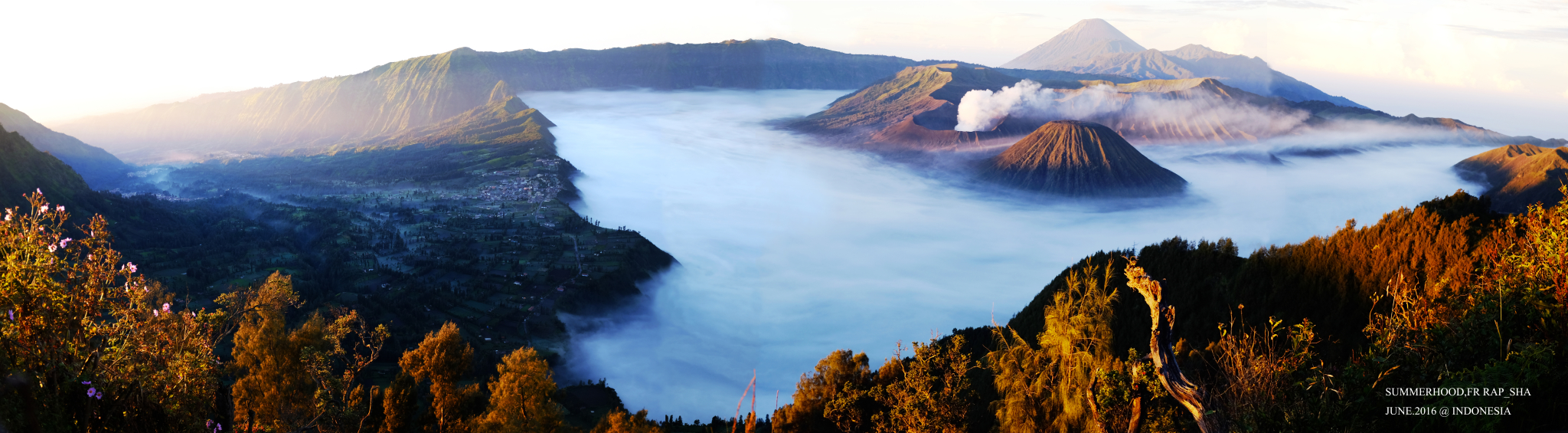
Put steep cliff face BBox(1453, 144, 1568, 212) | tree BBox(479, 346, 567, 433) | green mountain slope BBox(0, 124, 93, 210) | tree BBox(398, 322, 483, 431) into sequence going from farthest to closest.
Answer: steep cliff face BBox(1453, 144, 1568, 212), green mountain slope BBox(0, 124, 93, 210), tree BBox(398, 322, 483, 431), tree BBox(479, 346, 567, 433)

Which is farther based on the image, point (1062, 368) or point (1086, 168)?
point (1086, 168)

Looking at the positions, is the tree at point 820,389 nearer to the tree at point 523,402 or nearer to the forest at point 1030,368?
the forest at point 1030,368

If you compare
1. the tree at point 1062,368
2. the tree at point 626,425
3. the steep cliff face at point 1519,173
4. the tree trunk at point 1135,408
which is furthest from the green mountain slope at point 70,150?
the steep cliff face at point 1519,173

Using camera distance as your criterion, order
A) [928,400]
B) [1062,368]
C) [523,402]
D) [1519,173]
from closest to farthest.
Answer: [1062,368]
[928,400]
[523,402]
[1519,173]

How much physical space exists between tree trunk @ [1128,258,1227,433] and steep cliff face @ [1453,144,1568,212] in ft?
461

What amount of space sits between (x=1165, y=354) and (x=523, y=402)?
22.8 metres

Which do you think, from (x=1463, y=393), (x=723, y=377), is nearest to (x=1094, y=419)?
(x=1463, y=393)

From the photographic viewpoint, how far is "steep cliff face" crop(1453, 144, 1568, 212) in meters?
122

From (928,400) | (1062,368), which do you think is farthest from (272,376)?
(1062,368)

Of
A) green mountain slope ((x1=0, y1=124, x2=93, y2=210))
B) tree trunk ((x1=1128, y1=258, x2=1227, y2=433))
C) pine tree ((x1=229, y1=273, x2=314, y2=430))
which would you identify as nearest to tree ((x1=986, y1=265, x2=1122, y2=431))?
tree trunk ((x1=1128, y1=258, x2=1227, y2=433))

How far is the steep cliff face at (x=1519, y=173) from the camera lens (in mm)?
122000

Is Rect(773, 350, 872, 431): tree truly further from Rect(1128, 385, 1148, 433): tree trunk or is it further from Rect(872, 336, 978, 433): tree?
Rect(1128, 385, 1148, 433): tree trunk

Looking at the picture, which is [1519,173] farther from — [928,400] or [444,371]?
[444,371]

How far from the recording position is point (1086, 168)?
6496 inches
